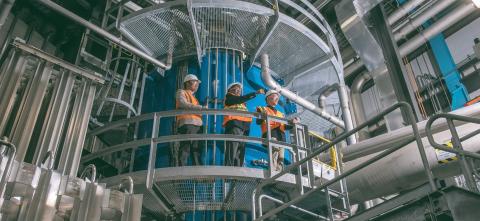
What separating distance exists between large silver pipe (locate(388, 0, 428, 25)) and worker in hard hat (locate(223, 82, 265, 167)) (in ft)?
21.4

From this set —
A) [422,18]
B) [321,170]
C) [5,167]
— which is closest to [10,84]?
[5,167]

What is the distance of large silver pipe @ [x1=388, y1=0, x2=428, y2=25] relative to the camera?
12.4m

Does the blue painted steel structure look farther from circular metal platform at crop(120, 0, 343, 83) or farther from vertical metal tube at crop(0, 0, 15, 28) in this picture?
vertical metal tube at crop(0, 0, 15, 28)

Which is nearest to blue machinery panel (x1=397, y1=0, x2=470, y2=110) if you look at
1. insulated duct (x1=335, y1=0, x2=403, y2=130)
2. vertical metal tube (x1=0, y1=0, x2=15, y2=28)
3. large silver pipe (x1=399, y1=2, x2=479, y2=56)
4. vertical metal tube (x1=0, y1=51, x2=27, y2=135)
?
large silver pipe (x1=399, y1=2, x2=479, y2=56)

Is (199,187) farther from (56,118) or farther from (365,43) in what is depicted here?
(365,43)

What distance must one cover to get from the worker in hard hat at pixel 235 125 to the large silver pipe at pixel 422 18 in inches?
273

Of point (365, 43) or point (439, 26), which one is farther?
point (439, 26)

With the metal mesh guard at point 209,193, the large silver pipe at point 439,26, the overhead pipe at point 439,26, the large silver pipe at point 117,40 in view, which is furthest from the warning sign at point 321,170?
the large silver pipe at point 439,26

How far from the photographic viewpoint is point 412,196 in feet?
15.0

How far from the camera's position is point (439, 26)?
1280 cm

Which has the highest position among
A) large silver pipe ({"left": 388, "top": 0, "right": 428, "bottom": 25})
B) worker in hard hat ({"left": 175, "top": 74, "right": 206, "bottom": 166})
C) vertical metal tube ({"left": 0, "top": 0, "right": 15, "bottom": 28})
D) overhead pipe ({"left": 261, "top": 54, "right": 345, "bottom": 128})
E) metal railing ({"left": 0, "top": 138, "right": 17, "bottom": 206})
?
large silver pipe ({"left": 388, "top": 0, "right": 428, "bottom": 25})

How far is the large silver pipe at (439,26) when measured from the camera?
40.3ft

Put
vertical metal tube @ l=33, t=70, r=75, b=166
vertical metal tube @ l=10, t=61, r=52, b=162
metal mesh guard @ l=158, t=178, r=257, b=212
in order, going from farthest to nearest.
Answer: metal mesh guard @ l=158, t=178, r=257, b=212, vertical metal tube @ l=33, t=70, r=75, b=166, vertical metal tube @ l=10, t=61, r=52, b=162

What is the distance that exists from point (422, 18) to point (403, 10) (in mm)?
607
